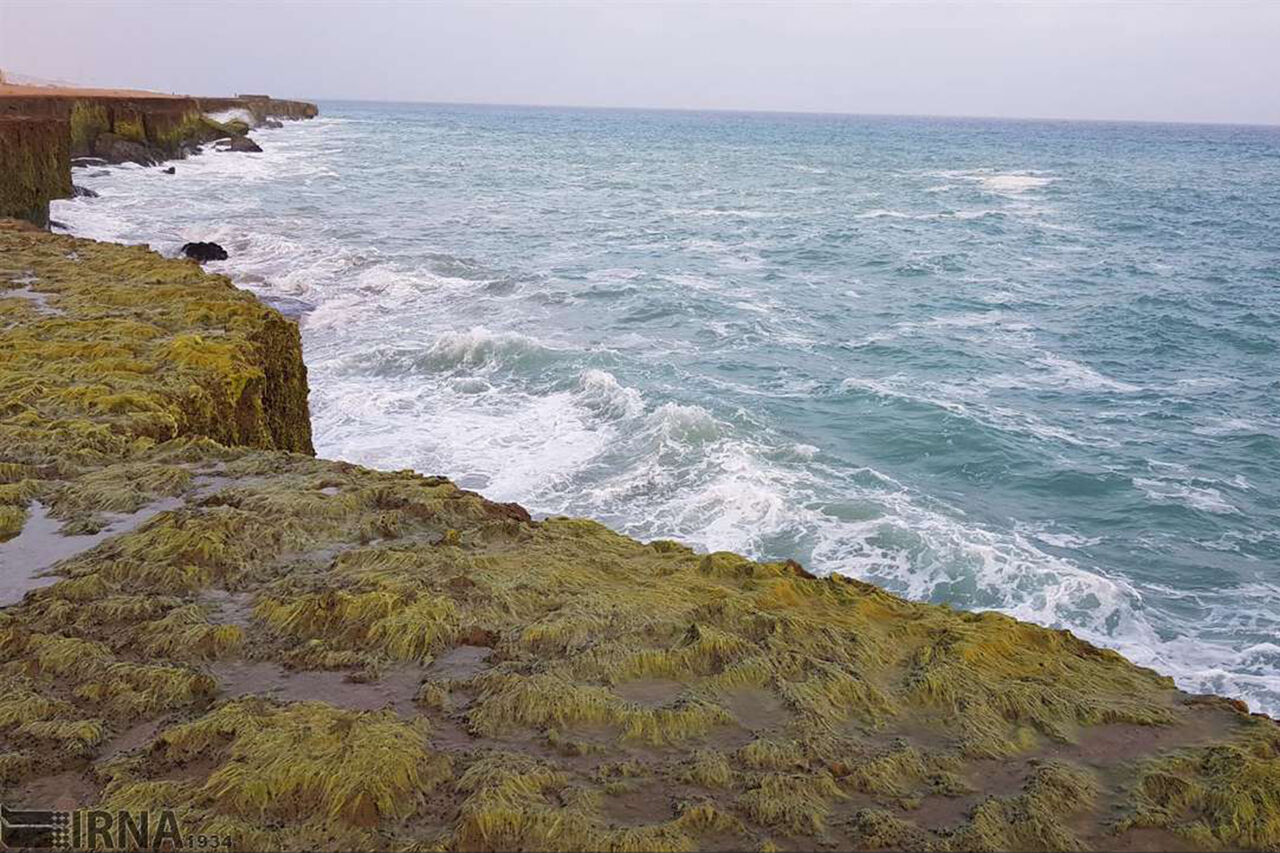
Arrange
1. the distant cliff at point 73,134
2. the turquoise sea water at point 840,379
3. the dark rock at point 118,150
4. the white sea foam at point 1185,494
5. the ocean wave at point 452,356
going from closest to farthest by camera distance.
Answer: the turquoise sea water at point 840,379, the white sea foam at point 1185,494, the ocean wave at point 452,356, the distant cliff at point 73,134, the dark rock at point 118,150

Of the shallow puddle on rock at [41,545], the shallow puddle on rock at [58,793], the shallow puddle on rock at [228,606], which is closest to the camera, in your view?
the shallow puddle on rock at [58,793]

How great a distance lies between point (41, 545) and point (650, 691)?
4.69 m

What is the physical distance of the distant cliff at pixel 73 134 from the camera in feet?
73.1

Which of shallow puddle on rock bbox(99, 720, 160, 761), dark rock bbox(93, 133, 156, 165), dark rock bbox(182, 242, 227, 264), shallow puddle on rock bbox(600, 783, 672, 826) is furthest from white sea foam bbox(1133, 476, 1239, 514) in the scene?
dark rock bbox(93, 133, 156, 165)

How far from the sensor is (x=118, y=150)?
48.4 meters

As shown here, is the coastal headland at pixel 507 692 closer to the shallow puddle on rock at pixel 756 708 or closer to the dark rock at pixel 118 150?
the shallow puddle on rock at pixel 756 708

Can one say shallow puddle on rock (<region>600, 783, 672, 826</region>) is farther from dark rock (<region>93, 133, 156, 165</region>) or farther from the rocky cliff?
dark rock (<region>93, 133, 156, 165</region>)

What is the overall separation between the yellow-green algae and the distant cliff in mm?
18238

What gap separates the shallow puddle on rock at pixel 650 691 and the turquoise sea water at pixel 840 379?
5.99 m

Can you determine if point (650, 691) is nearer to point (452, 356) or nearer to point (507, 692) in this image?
point (507, 692)

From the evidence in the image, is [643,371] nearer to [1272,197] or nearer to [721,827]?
[721,827]

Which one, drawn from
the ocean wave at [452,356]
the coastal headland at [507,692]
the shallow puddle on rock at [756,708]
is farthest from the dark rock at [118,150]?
the shallow puddle on rock at [756,708]

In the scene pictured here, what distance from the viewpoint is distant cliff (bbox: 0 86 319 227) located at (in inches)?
877

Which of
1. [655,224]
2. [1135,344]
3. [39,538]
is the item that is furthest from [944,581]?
[655,224]
